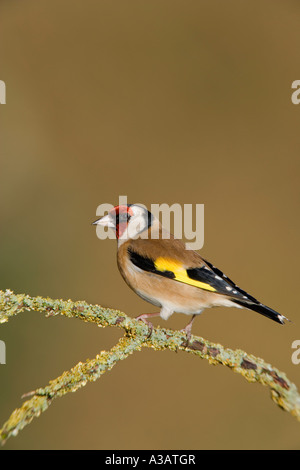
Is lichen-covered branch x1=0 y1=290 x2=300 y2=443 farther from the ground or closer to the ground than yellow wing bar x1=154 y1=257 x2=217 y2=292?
closer to the ground

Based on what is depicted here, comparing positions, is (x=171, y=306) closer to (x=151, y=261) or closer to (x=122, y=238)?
(x=151, y=261)

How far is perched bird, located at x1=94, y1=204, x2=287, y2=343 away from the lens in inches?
49.3

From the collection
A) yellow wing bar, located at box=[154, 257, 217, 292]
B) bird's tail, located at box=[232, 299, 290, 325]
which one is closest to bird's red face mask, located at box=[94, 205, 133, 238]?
yellow wing bar, located at box=[154, 257, 217, 292]

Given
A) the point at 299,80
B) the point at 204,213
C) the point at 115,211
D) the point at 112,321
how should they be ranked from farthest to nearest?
the point at 299,80
the point at 204,213
the point at 115,211
the point at 112,321

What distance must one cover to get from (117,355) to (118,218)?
0.59 meters

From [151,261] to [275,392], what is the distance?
0.56 metres

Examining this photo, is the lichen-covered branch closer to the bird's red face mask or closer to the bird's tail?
the bird's tail

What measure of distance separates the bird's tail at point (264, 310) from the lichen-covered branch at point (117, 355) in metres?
0.16

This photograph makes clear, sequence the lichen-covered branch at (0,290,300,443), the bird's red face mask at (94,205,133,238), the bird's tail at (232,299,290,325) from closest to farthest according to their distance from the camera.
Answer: the lichen-covered branch at (0,290,300,443)
the bird's tail at (232,299,290,325)
the bird's red face mask at (94,205,133,238)

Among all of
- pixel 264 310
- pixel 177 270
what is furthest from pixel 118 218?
pixel 264 310

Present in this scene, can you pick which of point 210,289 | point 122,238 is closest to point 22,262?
point 122,238

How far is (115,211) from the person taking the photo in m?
1.47

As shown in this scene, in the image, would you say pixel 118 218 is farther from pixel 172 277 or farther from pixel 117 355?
pixel 117 355

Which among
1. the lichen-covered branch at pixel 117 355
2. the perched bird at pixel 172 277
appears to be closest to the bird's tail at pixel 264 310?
the perched bird at pixel 172 277
